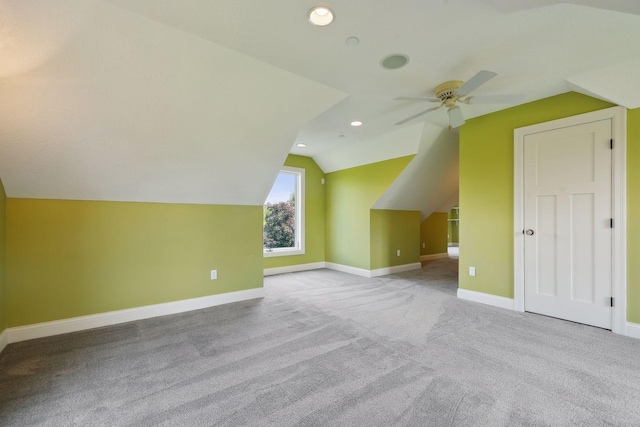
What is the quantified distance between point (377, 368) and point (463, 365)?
0.65 metres

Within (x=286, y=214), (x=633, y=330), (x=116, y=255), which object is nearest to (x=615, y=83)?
(x=633, y=330)

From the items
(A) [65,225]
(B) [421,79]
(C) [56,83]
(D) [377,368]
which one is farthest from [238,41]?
(D) [377,368]

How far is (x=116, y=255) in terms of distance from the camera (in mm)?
2879

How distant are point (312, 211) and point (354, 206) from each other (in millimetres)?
985

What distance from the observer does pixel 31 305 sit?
→ 251cm

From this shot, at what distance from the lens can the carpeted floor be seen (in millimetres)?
1521

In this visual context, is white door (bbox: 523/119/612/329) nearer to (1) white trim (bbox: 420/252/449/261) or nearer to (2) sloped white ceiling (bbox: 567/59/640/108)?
(2) sloped white ceiling (bbox: 567/59/640/108)

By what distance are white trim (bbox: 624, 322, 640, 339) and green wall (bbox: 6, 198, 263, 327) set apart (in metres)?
4.02

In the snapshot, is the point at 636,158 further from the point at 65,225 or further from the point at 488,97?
the point at 65,225

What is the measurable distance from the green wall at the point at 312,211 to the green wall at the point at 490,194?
2.99 m

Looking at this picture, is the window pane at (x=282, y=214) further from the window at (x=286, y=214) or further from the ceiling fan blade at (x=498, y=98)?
the ceiling fan blade at (x=498, y=98)

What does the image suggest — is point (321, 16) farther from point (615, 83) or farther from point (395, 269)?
point (395, 269)

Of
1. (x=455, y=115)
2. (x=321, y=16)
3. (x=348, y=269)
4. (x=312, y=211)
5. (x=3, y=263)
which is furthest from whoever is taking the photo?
(x=312, y=211)

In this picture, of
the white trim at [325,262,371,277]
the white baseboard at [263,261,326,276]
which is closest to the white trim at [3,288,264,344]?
the white baseboard at [263,261,326,276]
